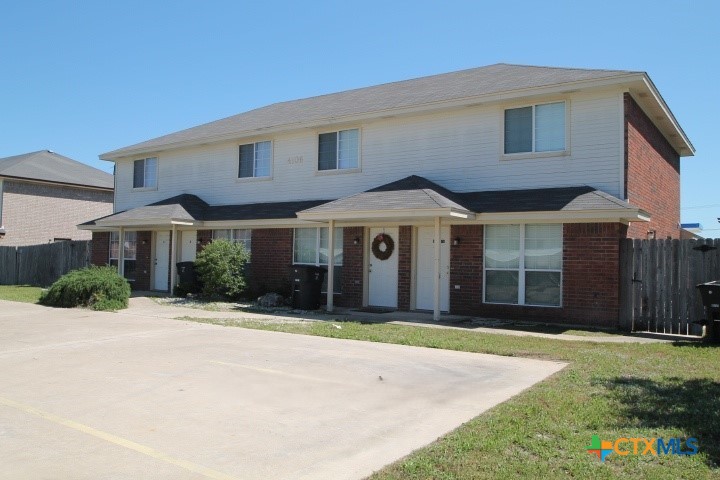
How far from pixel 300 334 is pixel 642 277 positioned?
755cm

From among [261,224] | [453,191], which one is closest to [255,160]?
[261,224]

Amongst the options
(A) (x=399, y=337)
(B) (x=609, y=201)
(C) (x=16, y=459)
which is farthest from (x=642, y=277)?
(C) (x=16, y=459)

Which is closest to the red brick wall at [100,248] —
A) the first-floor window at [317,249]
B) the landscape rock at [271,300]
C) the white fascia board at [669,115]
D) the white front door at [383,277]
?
the landscape rock at [271,300]

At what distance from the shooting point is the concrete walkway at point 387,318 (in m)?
12.2

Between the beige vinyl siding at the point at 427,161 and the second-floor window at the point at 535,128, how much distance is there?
234mm

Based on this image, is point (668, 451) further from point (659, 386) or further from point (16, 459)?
point (16, 459)

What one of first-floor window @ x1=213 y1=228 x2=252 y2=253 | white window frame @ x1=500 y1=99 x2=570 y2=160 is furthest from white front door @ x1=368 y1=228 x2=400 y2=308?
first-floor window @ x1=213 y1=228 x2=252 y2=253

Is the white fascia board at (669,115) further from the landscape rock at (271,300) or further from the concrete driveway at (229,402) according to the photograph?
the landscape rock at (271,300)

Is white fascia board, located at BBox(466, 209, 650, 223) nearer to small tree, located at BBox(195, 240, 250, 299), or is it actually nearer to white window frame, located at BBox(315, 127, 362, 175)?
white window frame, located at BBox(315, 127, 362, 175)

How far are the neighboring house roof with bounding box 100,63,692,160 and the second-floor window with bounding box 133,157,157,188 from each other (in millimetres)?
621

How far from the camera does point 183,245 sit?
2228cm

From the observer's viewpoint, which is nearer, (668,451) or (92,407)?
(668,451)

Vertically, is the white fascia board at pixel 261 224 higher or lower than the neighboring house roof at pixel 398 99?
lower

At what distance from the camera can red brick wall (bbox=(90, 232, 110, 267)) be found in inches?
978
